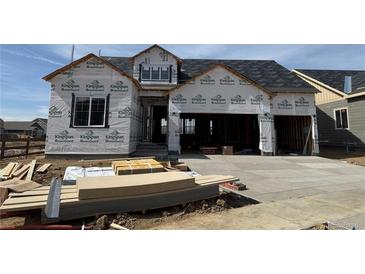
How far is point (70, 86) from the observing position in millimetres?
12617

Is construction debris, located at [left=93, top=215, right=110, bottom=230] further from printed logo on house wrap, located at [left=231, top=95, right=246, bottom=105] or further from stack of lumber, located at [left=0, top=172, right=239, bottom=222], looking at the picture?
printed logo on house wrap, located at [left=231, top=95, right=246, bottom=105]

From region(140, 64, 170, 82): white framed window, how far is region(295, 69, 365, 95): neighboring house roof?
14.8 metres

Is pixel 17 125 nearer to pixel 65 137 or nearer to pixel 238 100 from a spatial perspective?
pixel 65 137

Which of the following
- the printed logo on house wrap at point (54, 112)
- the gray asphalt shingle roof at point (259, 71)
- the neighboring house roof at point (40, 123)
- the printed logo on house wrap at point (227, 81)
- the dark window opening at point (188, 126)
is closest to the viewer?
the printed logo on house wrap at point (54, 112)

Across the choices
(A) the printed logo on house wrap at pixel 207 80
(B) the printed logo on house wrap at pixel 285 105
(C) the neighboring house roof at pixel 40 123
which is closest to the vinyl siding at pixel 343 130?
(B) the printed logo on house wrap at pixel 285 105

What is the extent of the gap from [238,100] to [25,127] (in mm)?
71860

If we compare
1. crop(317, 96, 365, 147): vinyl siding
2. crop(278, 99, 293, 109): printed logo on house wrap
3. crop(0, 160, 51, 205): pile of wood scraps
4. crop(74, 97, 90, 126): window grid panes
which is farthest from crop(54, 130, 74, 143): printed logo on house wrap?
crop(317, 96, 365, 147): vinyl siding

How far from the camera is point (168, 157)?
13375mm

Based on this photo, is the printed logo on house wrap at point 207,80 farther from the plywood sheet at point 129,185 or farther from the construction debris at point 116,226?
the construction debris at point 116,226

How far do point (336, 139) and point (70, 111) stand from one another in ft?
69.9

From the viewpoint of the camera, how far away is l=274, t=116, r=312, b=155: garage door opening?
54.4 ft

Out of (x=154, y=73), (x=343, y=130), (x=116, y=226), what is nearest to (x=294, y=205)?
(x=116, y=226)

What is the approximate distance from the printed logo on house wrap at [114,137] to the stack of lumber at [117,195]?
7.72 meters

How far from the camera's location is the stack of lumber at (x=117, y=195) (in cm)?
417
